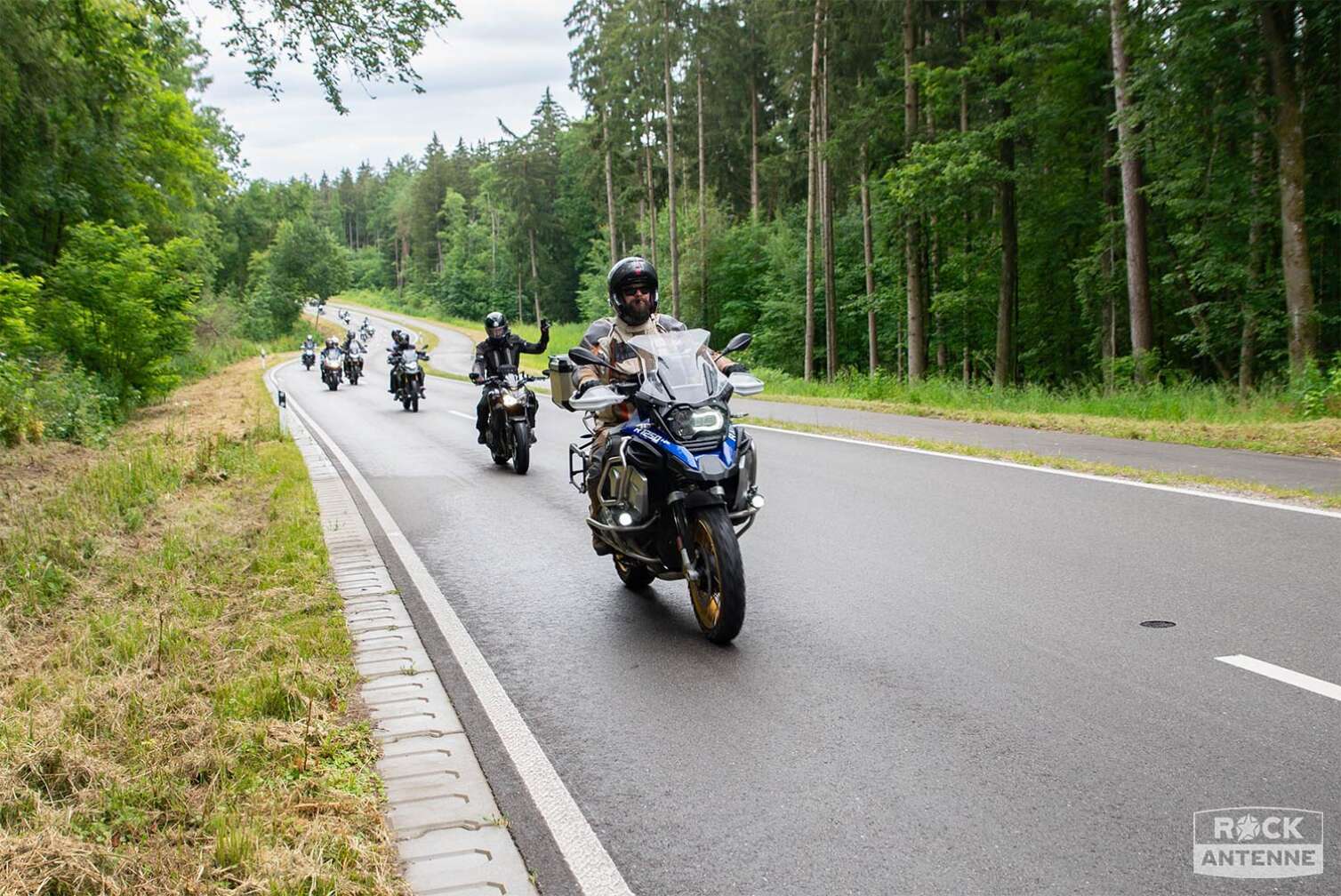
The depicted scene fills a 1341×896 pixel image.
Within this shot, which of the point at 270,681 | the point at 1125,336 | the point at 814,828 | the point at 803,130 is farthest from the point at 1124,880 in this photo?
the point at 803,130

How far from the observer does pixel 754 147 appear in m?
47.2

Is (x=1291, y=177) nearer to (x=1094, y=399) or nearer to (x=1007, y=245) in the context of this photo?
(x=1094, y=399)

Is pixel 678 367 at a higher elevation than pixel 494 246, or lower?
lower

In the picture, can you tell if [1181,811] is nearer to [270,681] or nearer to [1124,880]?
[1124,880]

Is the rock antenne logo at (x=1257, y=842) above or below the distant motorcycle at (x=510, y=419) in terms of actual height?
below

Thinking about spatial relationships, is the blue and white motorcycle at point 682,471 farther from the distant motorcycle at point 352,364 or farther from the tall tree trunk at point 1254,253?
the distant motorcycle at point 352,364

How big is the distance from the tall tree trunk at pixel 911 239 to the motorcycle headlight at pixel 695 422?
857 inches

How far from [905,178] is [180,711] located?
23.8 metres

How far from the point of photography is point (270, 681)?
190 inches

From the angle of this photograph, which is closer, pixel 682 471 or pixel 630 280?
pixel 682 471

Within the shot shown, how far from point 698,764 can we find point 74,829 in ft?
7.20

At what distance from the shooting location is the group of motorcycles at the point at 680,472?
543cm

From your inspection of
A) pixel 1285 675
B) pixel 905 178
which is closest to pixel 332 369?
pixel 905 178

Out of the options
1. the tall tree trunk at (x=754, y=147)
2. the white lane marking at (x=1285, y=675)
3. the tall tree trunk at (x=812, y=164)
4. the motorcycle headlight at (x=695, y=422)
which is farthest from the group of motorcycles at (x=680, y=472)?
the tall tree trunk at (x=754, y=147)
